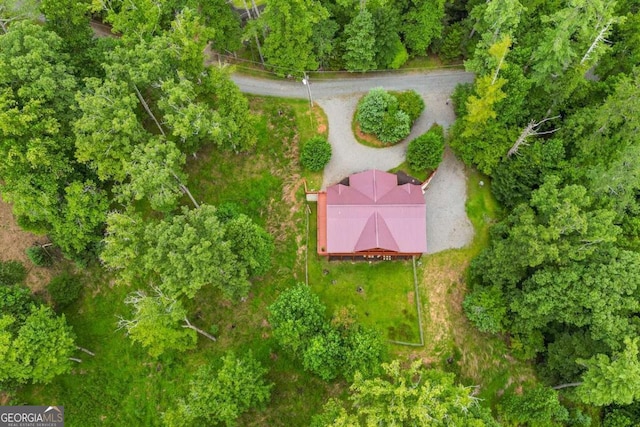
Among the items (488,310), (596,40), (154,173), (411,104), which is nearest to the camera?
(154,173)

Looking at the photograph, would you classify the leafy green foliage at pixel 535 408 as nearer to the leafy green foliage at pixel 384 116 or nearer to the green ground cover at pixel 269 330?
the green ground cover at pixel 269 330

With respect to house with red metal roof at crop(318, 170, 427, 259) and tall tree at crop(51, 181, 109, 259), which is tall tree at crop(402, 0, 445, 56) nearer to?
house with red metal roof at crop(318, 170, 427, 259)

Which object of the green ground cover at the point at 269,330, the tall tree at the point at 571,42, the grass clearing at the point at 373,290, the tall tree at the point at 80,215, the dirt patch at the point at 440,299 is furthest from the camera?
the grass clearing at the point at 373,290

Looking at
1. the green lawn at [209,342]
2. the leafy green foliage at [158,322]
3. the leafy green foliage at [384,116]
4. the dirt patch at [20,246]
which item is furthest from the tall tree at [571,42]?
the dirt patch at [20,246]

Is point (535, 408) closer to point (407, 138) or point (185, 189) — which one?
point (407, 138)

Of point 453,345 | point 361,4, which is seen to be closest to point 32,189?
point 361,4

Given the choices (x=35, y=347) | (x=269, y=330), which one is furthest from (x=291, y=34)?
(x=35, y=347)
